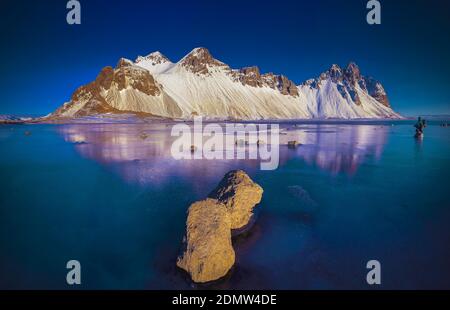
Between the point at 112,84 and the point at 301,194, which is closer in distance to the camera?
the point at 301,194

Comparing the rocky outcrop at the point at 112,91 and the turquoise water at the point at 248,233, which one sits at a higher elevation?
the rocky outcrop at the point at 112,91

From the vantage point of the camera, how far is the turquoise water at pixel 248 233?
16.5 ft

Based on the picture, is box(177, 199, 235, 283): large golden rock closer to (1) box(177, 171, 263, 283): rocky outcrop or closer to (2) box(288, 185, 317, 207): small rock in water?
(1) box(177, 171, 263, 283): rocky outcrop

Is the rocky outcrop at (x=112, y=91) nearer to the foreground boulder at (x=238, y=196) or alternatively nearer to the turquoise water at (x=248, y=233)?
the turquoise water at (x=248, y=233)

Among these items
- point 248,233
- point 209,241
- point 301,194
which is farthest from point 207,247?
point 301,194

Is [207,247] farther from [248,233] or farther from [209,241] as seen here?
[248,233]

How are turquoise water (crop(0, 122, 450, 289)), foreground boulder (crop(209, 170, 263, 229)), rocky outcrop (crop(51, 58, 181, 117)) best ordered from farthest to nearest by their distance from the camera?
rocky outcrop (crop(51, 58, 181, 117)) < foreground boulder (crop(209, 170, 263, 229)) < turquoise water (crop(0, 122, 450, 289))

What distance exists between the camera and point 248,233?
6.62 m

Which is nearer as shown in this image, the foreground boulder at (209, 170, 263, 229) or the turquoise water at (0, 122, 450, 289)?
the turquoise water at (0, 122, 450, 289)

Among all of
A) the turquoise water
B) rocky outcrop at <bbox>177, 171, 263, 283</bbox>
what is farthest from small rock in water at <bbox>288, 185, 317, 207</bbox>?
rocky outcrop at <bbox>177, 171, 263, 283</bbox>

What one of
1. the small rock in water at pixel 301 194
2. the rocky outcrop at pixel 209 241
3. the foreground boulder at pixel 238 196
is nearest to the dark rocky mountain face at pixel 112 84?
the small rock in water at pixel 301 194

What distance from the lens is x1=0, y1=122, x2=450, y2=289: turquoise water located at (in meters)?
5.04

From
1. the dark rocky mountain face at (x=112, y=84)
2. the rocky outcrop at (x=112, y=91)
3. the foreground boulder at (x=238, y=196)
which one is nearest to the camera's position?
the foreground boulder at (x=238, y=196)
